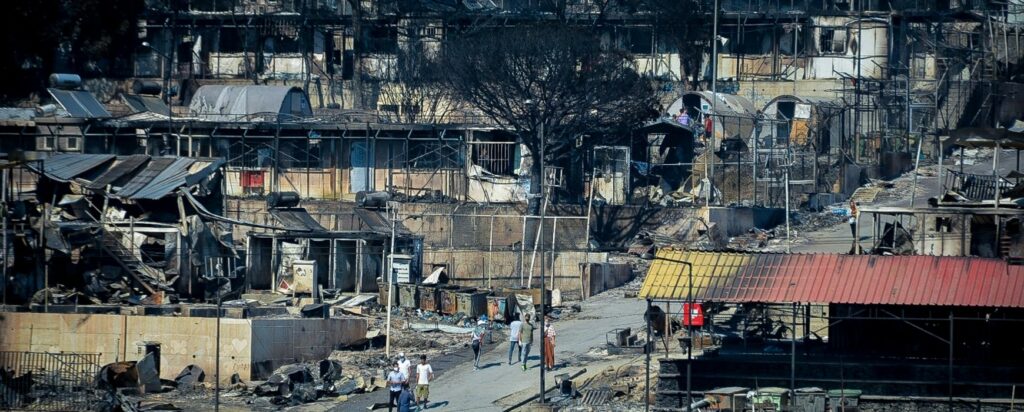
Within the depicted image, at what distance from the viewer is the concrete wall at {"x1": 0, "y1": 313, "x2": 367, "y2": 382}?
1613 inches

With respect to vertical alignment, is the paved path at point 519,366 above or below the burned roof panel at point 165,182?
below

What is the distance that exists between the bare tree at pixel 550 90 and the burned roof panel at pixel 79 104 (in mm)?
12233

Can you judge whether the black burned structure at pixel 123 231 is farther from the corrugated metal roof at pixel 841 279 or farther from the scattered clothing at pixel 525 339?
the corrugated metal roof at pixel 841 279

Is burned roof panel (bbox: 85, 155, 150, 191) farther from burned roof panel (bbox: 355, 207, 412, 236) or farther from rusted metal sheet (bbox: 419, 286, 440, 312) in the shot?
rusted metal sheet (bbox: 419, 286, 440, 312)

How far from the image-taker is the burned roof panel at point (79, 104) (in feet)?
205

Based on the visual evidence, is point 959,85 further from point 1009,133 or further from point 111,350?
point 111,350

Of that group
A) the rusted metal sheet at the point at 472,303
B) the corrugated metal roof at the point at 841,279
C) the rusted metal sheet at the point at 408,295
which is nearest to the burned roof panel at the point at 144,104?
the rusted metal sheet at the point at 408,295

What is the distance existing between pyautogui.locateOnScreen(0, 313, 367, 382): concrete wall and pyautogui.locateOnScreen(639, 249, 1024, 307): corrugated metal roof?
859 centimetres

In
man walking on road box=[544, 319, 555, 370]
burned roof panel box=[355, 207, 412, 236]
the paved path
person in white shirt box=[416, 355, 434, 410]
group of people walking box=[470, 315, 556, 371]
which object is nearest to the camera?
person in white shirt box=[416, 355, 434, 410]

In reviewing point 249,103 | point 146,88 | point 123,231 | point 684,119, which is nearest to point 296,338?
point 123,231

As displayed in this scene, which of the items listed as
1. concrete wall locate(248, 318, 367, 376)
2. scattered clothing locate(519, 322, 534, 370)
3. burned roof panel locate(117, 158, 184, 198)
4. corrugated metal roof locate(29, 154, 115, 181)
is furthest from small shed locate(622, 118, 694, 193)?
scattered clothing locate(519, 322, 534, 370)

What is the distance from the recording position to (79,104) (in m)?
63.5

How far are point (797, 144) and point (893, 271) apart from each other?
24.1m

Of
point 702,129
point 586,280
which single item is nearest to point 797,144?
point 702,129
